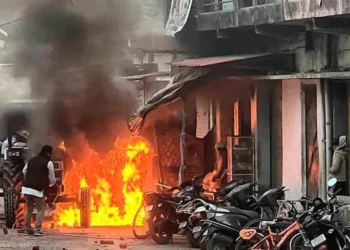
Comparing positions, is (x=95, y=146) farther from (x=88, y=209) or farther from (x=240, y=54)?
(x=240, y=54)

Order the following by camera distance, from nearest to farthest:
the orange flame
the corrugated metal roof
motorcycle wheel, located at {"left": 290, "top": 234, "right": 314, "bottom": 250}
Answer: motorcycle wheel, located at {"left": 290, "top": 234, "right": 314, "bottom": 250} < the corrugated metal roof < the orange flame

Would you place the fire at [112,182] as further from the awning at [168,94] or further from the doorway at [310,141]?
the doorway at [310,141]

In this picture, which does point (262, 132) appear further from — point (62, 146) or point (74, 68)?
point (74, 68)

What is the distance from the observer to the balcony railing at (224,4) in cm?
1576

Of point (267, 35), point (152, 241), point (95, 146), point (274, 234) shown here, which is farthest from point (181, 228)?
point (95, 146)

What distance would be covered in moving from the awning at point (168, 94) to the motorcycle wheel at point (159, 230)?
2.51m

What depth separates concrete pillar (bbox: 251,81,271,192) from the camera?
1633 centimetres

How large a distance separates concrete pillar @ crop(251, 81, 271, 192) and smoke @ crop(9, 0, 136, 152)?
341 centimetres

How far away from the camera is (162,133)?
63.1ft

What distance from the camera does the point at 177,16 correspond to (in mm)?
17500

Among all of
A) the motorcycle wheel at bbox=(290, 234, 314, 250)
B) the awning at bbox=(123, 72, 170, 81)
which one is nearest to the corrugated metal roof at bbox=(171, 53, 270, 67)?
the awning at bbox=(123, 72, 170, 81)

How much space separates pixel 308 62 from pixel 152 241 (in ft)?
12.5

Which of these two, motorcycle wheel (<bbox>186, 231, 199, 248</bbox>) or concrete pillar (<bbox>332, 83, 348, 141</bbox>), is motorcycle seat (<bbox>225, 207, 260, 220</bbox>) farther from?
concrete pillar (<bbox>332, 83, 348, 141</bbox>)

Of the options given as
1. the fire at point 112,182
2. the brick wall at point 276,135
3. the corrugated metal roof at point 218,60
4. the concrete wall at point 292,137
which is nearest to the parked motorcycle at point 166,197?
the concrete wall at point 292,137
